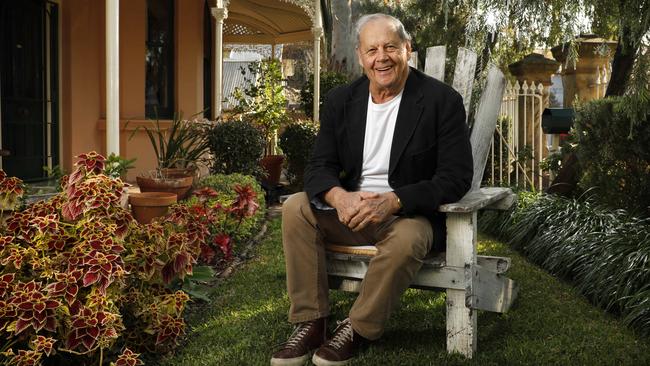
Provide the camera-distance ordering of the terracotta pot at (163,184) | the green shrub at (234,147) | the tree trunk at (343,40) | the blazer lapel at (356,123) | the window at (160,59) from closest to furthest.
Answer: the blazer lapel at (356,123) < the terracotta pot at (163,184) < the green shrub at (234,147) < the window at (160,59) < the tree trunk at (343,40)

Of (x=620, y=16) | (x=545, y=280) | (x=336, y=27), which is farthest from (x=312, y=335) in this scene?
(x=336, y=27)

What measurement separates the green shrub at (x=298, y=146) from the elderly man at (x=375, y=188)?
816 cm

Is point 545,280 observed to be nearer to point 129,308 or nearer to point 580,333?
point 580,333

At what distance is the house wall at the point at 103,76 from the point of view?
8.34 meters

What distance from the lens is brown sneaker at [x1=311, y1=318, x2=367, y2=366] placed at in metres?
3.21

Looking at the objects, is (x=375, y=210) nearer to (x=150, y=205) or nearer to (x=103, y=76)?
(x=150, y=205)

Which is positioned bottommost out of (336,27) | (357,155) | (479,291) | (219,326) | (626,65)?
(219,326)

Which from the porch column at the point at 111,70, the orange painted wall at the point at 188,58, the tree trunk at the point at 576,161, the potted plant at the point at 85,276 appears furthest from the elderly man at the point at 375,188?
the orange painted wall at the point at 188,58

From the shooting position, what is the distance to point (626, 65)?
298 inches

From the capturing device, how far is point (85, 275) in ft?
9.53

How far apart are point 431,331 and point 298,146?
830 cm

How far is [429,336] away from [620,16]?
2.51 m

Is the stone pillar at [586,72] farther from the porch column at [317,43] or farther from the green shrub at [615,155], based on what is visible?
the green shrub at [615,155]

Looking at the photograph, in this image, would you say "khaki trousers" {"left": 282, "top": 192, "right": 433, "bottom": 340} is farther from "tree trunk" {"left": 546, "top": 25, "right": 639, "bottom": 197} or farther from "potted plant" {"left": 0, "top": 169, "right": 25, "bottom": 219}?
"tree trunk" {"left": 546, "top": 25, "right": 639, "bottom": 197}
